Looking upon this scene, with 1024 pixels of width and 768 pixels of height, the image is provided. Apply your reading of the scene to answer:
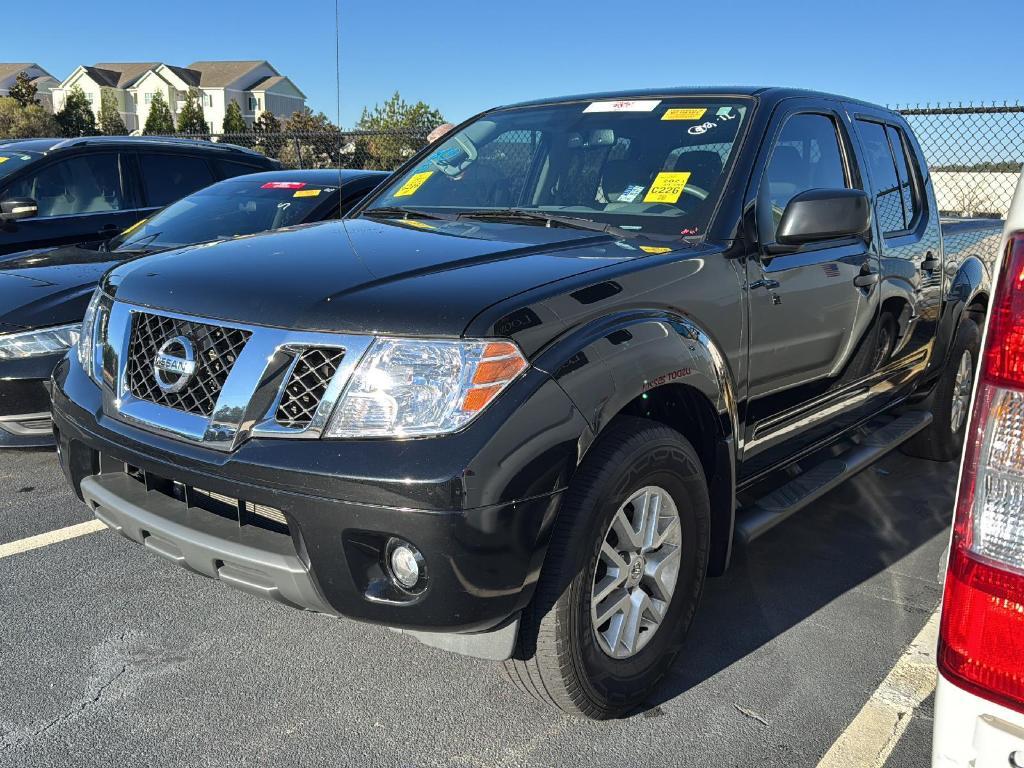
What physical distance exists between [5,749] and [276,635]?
84 cm

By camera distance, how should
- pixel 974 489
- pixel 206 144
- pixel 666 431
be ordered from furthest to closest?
pixel 206 144, pixel 666 431, pixel 974 489

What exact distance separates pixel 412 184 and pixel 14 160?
413 cm

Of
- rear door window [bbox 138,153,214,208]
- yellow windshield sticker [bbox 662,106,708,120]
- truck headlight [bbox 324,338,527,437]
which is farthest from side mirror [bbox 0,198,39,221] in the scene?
truck headlight [bbox 324,338,527,437]

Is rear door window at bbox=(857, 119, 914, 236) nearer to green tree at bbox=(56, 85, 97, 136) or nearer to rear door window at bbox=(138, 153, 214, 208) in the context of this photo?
rear door window at bbox=(138, 153, 214, 208)

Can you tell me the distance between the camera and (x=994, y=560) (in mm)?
1368

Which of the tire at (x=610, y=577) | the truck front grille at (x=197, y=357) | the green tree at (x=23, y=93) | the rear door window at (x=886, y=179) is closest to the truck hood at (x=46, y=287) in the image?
the truck front grille at (x=197, y=357)

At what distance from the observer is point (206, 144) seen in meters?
7.40

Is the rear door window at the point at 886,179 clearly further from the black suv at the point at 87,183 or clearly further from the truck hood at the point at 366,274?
the black suv at the point at 87,183

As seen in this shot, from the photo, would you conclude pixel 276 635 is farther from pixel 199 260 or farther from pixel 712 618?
pixel 712 618

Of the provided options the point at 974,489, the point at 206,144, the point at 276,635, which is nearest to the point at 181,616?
the point at 276,635

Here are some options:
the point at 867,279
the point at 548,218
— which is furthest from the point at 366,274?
the point at 867,279

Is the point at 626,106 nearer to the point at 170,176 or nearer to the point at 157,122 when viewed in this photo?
the point at 170,176

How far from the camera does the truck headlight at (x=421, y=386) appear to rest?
207 centimetres

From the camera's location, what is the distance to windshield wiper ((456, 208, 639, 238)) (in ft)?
9.95
